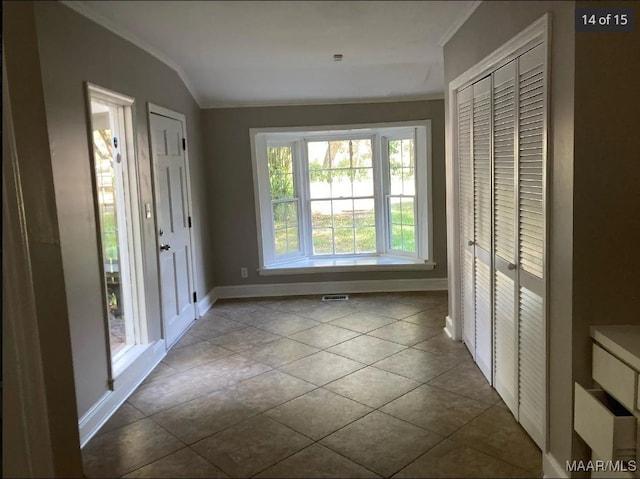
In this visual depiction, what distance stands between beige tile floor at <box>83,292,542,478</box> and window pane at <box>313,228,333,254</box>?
1.65m

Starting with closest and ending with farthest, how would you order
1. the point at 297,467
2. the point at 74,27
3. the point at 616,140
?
the point at 616,140 < the point at 297,467 < the point at 74,27

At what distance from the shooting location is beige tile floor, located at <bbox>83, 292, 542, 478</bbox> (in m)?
2.52

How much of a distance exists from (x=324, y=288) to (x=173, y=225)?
2.01 m

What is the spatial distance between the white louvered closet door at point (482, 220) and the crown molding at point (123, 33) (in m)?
2.32

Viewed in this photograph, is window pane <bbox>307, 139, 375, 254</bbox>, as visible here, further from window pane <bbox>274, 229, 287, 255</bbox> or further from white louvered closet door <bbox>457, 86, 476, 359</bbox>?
white louvered closet door <bbox>457, 86, 476, 359</bbox>

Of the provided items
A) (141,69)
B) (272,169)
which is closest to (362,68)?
(272,169)

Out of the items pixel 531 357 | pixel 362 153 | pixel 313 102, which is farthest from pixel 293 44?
pixel 531 357

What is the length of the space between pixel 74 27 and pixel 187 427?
230 cm

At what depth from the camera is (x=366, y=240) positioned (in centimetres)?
616

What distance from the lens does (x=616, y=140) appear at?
194 cm

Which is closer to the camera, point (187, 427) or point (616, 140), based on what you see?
point (616, 140)

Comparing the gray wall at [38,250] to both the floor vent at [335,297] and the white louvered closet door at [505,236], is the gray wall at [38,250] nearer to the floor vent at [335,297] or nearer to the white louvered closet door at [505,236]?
the white louvered closet door at [505,236]

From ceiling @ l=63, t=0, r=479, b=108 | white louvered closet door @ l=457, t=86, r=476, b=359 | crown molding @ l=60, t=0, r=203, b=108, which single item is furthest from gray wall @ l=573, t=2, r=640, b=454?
crown molding @ l=60, t=0, r=203, b=108

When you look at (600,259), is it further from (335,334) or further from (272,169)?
(272,169)
